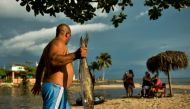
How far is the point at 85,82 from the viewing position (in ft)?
18.4

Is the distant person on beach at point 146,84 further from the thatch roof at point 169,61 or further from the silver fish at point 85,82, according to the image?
the silver fish at point 85,82

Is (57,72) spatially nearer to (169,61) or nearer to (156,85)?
(156,85)

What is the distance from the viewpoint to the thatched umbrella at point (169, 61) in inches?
901

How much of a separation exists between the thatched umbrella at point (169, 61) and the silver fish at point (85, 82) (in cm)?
1755

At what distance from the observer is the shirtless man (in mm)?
5758

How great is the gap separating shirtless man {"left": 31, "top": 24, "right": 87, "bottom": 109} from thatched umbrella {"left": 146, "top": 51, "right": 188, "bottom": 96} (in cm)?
1737

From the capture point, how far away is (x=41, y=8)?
7.38 meters

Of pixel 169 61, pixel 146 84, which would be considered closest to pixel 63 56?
pixel 146 84

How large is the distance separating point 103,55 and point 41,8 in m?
118

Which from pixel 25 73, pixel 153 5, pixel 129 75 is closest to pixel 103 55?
pixel 25 73

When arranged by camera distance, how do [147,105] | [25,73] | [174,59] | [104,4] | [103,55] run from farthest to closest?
[103,55], [25,73], [174,59], [147,105], [104,4]

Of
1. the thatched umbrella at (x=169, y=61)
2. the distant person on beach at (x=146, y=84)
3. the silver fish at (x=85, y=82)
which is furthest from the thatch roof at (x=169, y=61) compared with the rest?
the silver fish at (x=85, y=82)

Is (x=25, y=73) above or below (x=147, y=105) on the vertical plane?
above

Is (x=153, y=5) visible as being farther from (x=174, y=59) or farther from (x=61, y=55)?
(x=174, y=59)
